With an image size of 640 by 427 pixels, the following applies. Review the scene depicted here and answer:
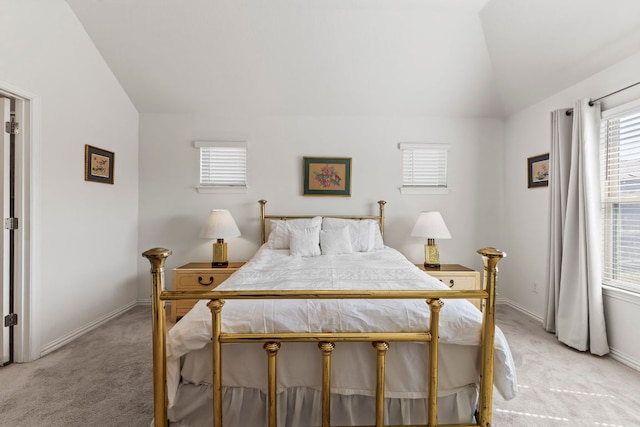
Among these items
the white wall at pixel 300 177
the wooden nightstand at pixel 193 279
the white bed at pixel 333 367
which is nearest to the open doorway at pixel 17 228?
the wooden nightstand at pixel 193 279

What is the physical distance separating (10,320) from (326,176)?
323 cm

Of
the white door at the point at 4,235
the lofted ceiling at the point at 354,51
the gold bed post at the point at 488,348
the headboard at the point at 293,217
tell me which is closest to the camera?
the gold bed post at the point at 488,348

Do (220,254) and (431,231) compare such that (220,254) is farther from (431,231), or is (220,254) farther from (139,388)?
(431,231)

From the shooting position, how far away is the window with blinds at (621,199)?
2.29 m

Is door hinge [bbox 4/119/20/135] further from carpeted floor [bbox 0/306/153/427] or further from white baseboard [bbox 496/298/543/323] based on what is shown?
white baseboard [bbox 496/298/543/323]

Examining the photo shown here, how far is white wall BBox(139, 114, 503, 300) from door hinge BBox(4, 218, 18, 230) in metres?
1.40

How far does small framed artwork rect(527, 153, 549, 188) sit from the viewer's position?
10.1ft

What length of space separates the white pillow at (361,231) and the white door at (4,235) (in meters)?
2.80

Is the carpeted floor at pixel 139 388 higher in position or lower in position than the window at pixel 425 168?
lower

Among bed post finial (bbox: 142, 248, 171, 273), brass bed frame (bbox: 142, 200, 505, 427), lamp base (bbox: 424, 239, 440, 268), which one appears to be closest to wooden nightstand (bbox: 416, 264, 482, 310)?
lamp base (bbox: 424, 239, 440, 268)

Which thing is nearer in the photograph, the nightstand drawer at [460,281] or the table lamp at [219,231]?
the nightstand drawer at [460,281]

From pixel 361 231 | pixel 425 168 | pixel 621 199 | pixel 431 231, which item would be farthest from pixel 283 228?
pixel 621 199

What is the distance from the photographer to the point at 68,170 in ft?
8.67

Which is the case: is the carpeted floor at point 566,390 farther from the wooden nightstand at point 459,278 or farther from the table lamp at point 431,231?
the table lamp at point 431,231
